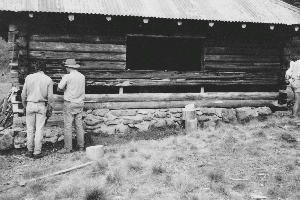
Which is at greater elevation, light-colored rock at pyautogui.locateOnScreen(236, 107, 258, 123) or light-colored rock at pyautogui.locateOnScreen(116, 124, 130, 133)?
light-colored rock at pyautogui.locateOnScreen(236, 107, 258, 123)

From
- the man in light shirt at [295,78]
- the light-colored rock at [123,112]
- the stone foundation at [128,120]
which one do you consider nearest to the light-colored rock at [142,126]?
the stone foundation at [128,120]

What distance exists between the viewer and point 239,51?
380 inches

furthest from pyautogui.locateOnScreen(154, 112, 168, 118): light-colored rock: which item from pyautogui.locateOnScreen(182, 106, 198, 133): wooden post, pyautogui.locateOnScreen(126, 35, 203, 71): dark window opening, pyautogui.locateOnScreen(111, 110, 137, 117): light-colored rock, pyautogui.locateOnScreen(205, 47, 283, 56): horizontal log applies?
pyautogui.locateOnScreen(126, 35, 203, 71): dark window opening

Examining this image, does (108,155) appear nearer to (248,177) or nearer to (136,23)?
(248,177)

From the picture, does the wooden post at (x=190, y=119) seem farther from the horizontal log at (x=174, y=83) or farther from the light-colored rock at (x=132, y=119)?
the light-colored rock at (x=132, y=119)

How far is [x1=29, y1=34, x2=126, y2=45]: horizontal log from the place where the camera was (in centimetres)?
818

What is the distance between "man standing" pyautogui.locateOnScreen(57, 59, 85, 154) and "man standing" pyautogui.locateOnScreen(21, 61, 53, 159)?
0.36m

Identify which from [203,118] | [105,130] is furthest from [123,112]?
[203,118]

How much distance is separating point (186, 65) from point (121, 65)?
5.23 meters

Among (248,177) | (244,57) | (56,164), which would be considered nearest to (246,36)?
(244,57)

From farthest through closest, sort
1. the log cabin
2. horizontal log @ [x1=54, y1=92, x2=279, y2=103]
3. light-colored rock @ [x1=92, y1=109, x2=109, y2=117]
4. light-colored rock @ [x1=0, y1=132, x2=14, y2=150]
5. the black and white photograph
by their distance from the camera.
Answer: horizontal log @ [x1=54, y1=92, x2=279, y2=103], light-colored rock @ [x1=92, y1=109, x2=109, y2=117], the log cabin, light-colored rock @ [x1=0, y1=132, x2=14, y2=150], the black and white photograph

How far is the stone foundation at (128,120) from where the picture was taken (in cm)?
765

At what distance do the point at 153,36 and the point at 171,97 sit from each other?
1885 mm

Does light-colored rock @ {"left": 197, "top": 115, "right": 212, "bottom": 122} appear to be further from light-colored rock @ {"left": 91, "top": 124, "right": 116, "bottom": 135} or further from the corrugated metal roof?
the corrugated metal roof
